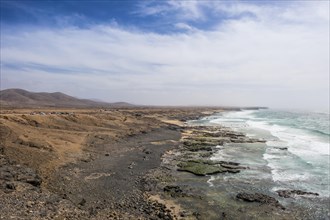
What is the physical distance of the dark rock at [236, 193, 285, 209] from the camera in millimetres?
24612

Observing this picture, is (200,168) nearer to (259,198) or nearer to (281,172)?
(281,172)

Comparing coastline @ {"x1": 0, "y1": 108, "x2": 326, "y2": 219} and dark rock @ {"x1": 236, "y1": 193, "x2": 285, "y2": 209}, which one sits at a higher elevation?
coastline @ {"x1": 0, "y1": 108, "x2": 326, "y2": 219}

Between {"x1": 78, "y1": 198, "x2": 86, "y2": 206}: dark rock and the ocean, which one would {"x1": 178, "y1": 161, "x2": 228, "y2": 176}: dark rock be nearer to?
the ocean

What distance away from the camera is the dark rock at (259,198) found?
2461cm

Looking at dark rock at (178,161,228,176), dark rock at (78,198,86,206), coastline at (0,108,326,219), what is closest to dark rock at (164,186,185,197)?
coastline at (0,108,326,219)

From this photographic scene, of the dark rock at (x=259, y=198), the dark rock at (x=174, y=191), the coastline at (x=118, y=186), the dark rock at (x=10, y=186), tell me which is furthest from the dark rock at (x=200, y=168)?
the dark rock at (x=10, y=186)

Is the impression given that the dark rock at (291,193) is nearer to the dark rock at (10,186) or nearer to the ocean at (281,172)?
the ocean at (281,172)

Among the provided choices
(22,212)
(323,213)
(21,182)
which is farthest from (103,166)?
(323,213)

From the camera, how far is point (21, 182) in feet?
77.6

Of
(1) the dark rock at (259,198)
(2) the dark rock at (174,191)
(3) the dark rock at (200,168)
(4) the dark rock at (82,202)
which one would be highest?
(4) the dark rock at (82,202)

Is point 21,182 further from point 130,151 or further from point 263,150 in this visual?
point 263,150

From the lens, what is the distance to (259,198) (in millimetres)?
25344

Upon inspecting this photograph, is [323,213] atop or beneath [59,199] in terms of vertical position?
beneath

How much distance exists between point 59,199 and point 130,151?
65.1 feet
